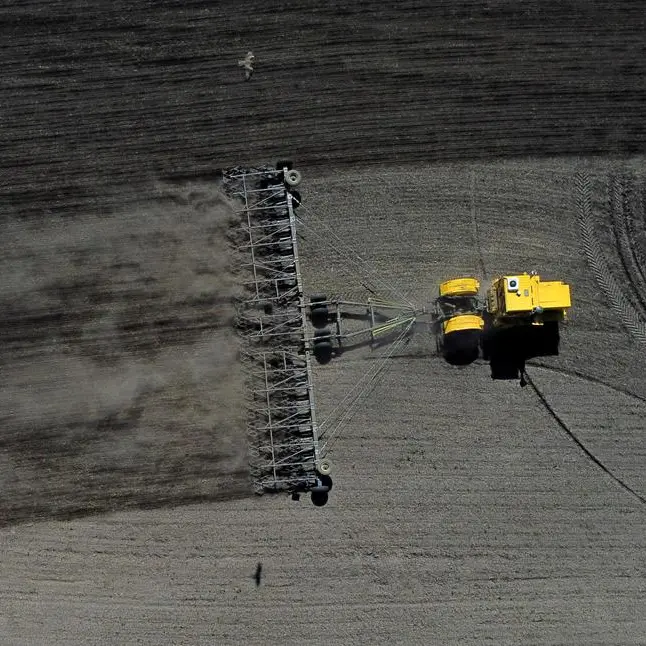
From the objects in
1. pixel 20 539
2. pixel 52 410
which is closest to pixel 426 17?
pixel 52 410

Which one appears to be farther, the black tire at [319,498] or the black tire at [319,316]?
the black tire at [319,316]

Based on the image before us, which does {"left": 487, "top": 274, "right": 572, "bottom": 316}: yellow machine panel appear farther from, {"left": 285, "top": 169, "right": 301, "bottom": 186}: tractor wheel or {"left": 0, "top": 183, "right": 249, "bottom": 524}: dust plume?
{"left": 0, "top": 183, "right": 249, "bottom": 524}: dust plume

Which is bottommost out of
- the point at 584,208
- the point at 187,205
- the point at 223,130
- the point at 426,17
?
the point at 584,208

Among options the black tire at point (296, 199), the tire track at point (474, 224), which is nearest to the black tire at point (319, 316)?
the black tire at point (296, 199)

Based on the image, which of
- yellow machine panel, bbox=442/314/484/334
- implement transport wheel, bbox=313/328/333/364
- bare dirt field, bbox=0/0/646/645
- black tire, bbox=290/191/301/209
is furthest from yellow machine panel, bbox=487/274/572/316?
black tire, bbox=290/191/301/209

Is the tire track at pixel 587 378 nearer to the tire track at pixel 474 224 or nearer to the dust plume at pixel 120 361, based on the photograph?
the tire track at pixel 474 224

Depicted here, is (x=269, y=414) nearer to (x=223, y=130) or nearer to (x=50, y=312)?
(x=50, y=312)
